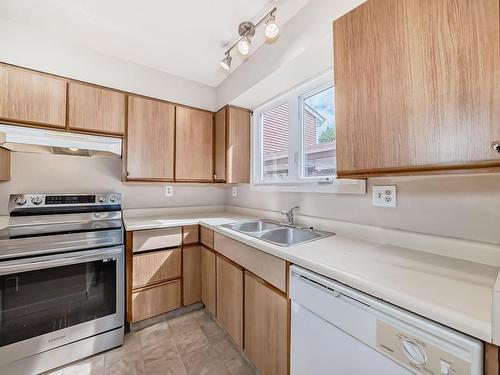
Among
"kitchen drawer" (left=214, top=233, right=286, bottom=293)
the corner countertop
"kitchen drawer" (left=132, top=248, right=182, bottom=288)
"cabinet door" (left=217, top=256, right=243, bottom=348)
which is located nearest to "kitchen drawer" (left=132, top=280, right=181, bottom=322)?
"kitchen drawer" (left=132, top=248, right=182, bottom=288)

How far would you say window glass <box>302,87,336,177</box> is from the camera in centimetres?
165

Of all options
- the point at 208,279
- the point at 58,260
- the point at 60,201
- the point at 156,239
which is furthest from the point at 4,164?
the point at 208,279

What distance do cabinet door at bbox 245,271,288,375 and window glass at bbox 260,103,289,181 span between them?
1089 mm

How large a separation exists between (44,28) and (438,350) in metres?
2.92

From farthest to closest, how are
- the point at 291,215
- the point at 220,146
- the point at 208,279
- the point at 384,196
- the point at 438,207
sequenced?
the point at 220,146 → the point at 208,279 → the point at 291,215 → the point at 384,196 → the point at 438,207

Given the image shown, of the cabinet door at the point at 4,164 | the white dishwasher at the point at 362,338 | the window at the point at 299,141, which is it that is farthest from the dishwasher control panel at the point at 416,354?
the cabinet door at the point at 4,164

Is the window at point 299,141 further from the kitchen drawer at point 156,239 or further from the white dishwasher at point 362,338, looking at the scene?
the kitchen drawer at point 156,239

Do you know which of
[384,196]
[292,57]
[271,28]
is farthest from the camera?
[292,57]

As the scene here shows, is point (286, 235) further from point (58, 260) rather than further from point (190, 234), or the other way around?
point (58, 260)

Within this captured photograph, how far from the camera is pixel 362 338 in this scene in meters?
0.73

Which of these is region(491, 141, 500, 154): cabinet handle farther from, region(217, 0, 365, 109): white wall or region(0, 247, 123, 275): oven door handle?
region(0, 247, 123, 275): oven door handle

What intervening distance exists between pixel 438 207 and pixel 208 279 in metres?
1.67

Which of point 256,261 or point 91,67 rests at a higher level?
point 91,67

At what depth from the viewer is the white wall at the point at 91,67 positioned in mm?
1647
